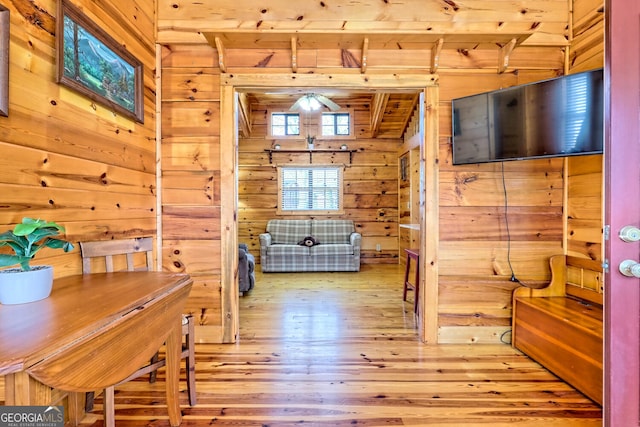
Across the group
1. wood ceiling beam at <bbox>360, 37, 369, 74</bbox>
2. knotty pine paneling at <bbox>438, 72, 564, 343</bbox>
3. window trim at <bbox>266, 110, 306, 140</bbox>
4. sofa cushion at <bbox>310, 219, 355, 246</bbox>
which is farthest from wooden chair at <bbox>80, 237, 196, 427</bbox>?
window trim at <bbox>266, 110, 306, 140</bbox>

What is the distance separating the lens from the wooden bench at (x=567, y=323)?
177 centimetres

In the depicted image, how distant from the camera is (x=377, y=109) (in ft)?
18.3

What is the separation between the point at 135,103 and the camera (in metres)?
2.15

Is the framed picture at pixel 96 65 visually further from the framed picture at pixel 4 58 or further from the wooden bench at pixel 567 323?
the wooden bench at pixel 567 323

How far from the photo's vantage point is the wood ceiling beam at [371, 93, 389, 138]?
203 inches

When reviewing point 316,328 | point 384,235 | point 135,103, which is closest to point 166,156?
point 135,103

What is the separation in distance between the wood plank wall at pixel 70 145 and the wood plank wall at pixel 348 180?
3.99m

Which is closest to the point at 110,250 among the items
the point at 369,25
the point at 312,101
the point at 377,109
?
the point at 369,25

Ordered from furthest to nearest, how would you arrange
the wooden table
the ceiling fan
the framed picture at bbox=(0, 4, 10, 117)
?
the ceiling fan < the framed picture at bbox=(0, 4, 10, 117) < the wooden table

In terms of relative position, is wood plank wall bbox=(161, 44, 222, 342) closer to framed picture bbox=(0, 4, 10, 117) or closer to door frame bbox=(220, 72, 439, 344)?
door frame bbox=(220, 72, 439, 344)

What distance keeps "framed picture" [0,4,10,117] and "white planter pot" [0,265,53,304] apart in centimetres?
65

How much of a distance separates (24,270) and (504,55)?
3.10m

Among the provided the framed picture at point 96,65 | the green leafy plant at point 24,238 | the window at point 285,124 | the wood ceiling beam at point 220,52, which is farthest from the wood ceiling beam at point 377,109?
the green leafy plant at point 24,238

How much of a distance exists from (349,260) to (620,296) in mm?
4302
